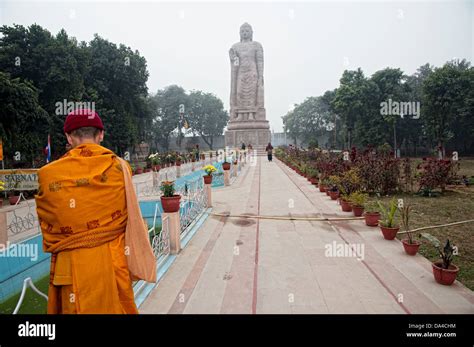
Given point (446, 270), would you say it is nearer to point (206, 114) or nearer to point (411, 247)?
point (411, 247)

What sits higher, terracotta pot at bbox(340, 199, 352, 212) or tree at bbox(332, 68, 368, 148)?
tree at bbox(332, 68, 368, 148)

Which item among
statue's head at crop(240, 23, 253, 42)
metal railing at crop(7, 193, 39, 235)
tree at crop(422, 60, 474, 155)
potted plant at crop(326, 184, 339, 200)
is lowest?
metal railing at crop(7, 193, 39, 235)

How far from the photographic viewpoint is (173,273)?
420 cm

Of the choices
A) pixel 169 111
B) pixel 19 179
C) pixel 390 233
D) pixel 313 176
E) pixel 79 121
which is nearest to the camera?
pixel 79 121

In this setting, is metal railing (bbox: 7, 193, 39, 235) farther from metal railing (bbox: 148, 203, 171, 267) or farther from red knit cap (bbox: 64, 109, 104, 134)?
red knit cap (bbox: 64, 109, 104, 134)

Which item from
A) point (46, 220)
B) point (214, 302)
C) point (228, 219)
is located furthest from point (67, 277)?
point (228, 219)

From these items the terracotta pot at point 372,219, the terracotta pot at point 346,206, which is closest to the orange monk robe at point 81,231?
the terracotta pot at point 372,219

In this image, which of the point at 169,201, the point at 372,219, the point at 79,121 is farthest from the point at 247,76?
the point at 79,121

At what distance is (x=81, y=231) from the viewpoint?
5.95 ft

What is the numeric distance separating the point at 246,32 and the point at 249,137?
12579 mm

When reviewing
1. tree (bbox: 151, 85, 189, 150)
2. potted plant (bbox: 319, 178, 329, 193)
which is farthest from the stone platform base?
potted plant (bbox: 319, 178, 329, 193)

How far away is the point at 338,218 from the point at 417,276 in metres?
3.02

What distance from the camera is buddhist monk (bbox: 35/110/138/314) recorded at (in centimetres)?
179

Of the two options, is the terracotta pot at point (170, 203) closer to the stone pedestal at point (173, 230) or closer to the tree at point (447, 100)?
the stone pedestal at point (173, 230)
